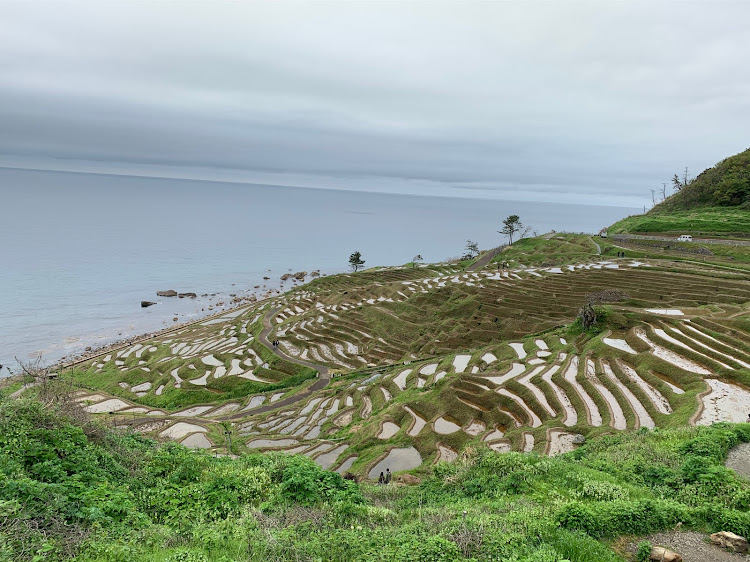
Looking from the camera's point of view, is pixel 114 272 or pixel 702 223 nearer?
pixel 702 223

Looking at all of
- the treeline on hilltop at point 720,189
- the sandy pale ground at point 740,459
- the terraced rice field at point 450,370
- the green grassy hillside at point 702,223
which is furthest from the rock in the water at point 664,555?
the treeline on hilltop at point 720,189

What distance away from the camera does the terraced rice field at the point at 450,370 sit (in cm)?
2816

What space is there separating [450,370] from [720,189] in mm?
95510

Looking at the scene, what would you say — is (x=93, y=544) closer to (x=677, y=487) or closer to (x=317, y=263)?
(x=677, y=487)

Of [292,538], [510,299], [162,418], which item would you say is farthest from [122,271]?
[292,538]

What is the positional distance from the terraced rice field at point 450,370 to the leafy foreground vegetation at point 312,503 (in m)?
10.8

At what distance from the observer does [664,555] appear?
31.3 ft

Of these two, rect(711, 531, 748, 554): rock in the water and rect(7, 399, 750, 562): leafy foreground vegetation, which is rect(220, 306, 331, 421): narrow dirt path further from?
rect(711, 531, 748, 554): rock in the water

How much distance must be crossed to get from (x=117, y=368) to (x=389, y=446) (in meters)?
47.1

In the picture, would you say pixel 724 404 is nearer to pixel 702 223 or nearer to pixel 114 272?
pixel 702 223

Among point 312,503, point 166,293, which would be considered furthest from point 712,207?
point 166,293

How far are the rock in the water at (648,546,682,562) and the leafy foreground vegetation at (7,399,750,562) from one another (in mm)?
924

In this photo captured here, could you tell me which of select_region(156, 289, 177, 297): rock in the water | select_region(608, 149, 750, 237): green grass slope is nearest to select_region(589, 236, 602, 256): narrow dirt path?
select_region(608, 149, 750, 237): green grass slope

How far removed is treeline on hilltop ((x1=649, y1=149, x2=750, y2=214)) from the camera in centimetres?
8731
